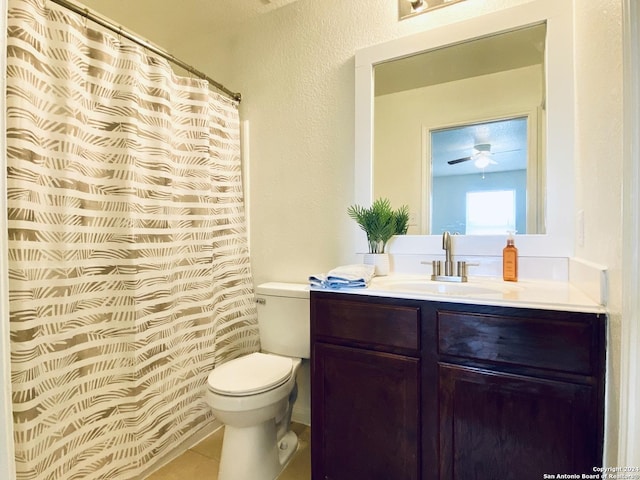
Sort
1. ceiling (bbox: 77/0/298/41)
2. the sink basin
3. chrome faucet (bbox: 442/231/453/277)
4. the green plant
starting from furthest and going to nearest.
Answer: ceiling (bbox: 77/0/298/41)
the green plant
chrome faucet (bbox: 442/231/453/277)
the sink basin

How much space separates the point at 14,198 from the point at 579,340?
5.82 feet

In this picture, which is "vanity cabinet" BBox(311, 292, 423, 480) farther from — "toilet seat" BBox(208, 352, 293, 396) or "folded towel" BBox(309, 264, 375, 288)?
"toilet seat" BBox(208, 352, 293, 396)

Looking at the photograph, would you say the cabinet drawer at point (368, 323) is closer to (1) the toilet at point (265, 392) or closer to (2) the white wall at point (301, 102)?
(1) the toilet at point (265, 392)

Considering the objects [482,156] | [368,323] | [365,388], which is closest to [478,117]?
[482,156]

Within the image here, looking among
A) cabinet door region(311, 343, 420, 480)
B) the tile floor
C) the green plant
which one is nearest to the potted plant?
the green plant

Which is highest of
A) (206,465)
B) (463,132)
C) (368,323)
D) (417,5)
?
(417,5)

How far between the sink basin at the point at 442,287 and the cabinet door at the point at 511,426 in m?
0.32

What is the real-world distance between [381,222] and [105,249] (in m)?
1.21

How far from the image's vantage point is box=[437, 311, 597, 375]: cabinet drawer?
91 cm

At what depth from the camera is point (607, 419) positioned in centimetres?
86

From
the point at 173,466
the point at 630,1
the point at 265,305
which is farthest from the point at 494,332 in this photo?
the point at 173,466

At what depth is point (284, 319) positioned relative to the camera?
1756 millimetres

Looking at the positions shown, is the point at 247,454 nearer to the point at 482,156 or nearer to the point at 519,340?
the point at 519,340

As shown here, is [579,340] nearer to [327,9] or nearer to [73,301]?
[73,301]
